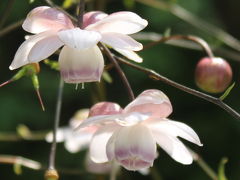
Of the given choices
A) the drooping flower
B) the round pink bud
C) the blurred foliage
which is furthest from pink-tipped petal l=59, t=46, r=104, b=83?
the blurred foliage

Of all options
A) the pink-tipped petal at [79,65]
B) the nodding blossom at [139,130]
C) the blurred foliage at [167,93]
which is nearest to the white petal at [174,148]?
the nodding blossom at [139,130]

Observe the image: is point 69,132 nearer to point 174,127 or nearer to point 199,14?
point 174,127

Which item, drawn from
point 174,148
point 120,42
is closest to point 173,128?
point 174,148

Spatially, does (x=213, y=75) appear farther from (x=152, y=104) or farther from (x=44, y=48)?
(x=44, y=48)

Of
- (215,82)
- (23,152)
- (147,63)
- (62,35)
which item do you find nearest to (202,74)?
(215,82)

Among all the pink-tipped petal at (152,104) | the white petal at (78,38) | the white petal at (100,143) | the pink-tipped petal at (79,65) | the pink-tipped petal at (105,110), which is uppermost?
the white petal at (78,38)

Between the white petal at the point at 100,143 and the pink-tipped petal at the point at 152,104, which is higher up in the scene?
the pink-tipped petal at the point at 152,104

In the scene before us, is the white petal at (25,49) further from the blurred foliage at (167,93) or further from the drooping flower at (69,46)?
the blurred foliage at (167,93)
